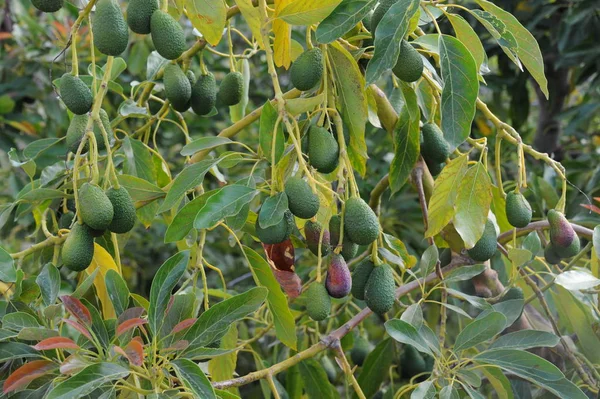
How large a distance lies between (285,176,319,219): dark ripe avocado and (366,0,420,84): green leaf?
5.9 inches

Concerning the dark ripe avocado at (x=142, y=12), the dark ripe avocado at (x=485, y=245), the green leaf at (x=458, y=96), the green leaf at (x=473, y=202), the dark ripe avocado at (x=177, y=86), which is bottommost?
the dark ripe avocado at (x=485, y=245)

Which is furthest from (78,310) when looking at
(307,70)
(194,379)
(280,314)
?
(307,70)

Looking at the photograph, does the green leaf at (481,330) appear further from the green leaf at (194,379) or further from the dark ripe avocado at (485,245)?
the green leaf at (194,379)

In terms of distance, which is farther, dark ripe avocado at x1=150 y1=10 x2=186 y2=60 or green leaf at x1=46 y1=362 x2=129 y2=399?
dark ripe avocado at x1=150 y1=10 x2=186 y2=60

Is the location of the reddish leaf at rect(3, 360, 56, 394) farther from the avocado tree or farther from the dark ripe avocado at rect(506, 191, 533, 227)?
the dark ripe avocado at rect(506, 191, 533, 227)

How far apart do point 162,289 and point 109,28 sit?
1.01ft

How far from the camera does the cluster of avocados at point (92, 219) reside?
949 millimetres

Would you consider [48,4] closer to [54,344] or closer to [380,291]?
[54,344]

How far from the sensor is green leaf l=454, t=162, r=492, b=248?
1.07 metres

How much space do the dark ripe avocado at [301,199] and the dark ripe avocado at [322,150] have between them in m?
0.05

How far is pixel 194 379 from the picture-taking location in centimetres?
88

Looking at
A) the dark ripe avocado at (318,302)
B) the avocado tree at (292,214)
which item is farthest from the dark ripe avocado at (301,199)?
the dark ripe avocado at (318,302)

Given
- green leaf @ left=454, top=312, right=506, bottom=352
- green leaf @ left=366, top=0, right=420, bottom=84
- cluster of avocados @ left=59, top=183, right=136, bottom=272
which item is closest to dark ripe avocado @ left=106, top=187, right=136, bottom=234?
cluster of avocados @ left=59, top=183, right=136, bottom=272

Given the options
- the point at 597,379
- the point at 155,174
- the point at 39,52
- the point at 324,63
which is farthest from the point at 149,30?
the point at 39,52
